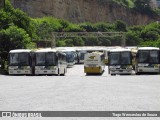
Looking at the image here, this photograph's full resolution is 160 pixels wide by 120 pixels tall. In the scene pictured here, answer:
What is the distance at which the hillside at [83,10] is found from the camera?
135 m

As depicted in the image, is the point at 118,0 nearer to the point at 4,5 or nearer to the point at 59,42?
the point at 59,42

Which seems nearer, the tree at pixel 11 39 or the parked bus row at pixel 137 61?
the parked bus row at pixel 137 61

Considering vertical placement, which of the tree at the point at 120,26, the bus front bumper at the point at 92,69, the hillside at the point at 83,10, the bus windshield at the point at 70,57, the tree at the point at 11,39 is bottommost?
the bus front bumper at the point at 92,69

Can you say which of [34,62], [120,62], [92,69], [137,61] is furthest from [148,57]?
[34,62]

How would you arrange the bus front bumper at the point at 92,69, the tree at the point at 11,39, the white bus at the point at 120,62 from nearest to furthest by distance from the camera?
the white bus at the point at 120,62 → the bus front bumper at the point at 92,69 → the tree at the point at 11,39

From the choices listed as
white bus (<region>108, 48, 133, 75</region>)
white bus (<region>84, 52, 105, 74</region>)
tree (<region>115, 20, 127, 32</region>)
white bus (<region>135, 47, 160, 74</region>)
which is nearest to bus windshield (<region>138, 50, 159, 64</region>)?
white bus (<region>135, 47, 160, 74</region>)

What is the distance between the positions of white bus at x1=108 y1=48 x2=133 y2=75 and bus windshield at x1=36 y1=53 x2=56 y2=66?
17.2ft

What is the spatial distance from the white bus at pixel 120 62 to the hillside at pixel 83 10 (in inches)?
3725

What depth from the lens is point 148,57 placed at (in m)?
40.0

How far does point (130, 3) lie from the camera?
169000mm

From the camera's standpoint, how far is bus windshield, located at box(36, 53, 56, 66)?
130 feet

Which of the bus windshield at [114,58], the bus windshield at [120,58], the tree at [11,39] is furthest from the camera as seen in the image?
the tree at [11,39]

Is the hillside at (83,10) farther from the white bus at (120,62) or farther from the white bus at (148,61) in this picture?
the white bus at (148,61)

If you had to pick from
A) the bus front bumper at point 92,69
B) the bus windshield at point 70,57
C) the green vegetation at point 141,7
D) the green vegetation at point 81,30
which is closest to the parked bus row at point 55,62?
the bus front bumper at point 92,69
